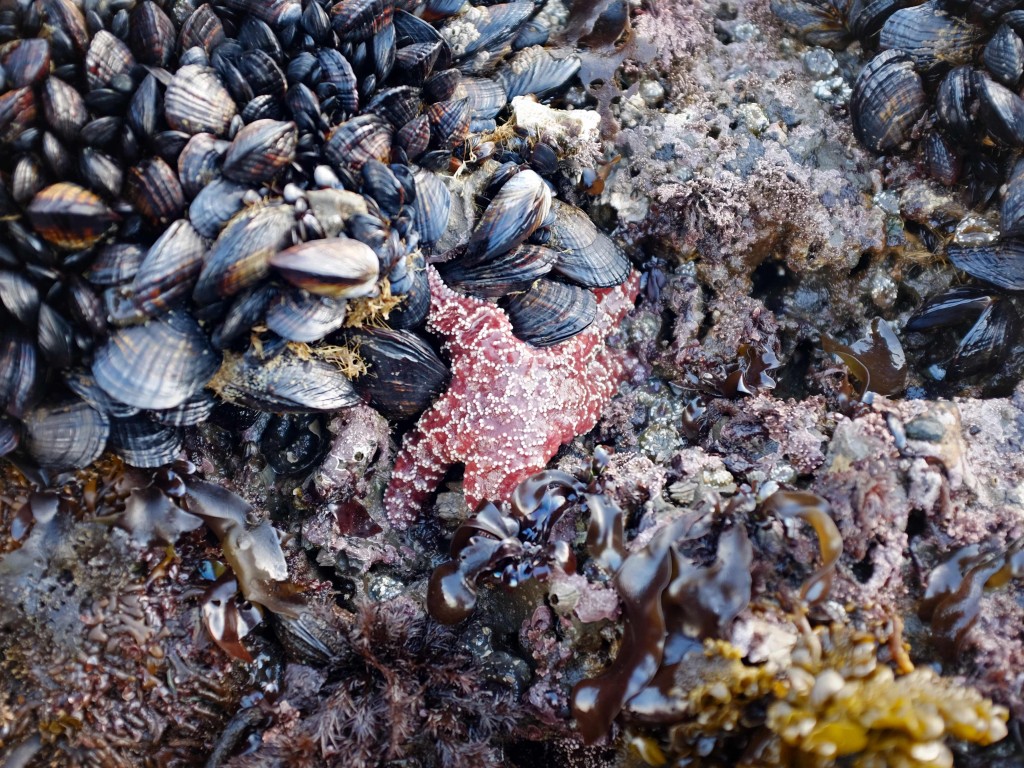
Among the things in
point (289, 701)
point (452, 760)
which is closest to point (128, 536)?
point (289, 701)

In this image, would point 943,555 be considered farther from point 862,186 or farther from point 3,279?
point 3,279

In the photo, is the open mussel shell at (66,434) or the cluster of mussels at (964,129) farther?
the cluster of mussels at (964,129)

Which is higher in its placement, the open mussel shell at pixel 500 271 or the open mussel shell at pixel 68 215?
the open mussel shell at pixel 68 215

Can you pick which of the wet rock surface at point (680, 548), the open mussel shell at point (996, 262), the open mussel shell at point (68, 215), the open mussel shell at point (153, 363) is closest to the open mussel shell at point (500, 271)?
the wet rock surface at point (680, 548)

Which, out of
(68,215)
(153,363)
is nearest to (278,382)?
(153,363)

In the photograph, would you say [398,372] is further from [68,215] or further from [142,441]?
[68,215]

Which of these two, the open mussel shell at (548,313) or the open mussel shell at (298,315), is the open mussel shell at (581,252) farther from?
the open mussel shell at (298,315)
